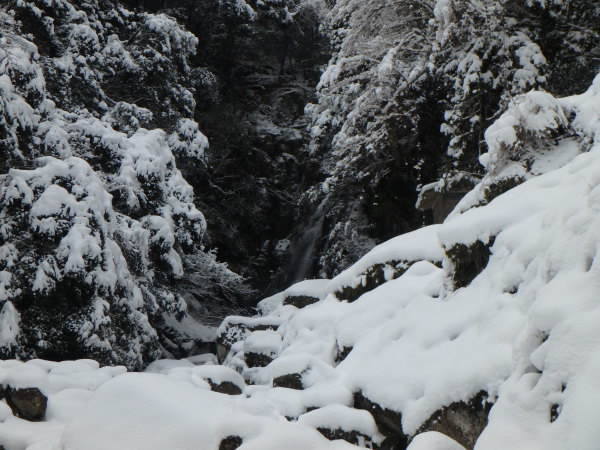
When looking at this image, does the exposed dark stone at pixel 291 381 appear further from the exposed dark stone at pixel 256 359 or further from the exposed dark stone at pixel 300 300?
the exposed dark stone at pixel 300 300

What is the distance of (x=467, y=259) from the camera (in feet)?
12.9

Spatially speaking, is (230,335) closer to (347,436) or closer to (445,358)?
(347,436)

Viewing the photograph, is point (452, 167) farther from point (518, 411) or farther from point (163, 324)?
point (518, 411)

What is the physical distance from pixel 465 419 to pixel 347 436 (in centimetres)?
84

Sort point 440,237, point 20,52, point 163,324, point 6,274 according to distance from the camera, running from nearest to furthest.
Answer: point 440,237 < point 6,274 < point 20,52 < point 163,324

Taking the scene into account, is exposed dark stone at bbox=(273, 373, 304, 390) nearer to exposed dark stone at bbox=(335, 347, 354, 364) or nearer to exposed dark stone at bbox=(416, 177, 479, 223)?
exposed dark stone at bbox=(335, 347, 354, 364)

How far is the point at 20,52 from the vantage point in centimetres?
812

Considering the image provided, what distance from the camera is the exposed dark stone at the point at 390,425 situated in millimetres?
3428

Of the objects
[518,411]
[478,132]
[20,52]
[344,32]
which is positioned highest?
[344,32]

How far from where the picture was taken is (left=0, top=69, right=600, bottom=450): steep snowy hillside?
7.57 feet

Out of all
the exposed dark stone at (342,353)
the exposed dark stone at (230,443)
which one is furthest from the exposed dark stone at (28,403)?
the exposed dark stone at (342,353)

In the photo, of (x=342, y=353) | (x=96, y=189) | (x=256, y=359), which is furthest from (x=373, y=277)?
(x=96, y=189)

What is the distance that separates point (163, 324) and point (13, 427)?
23.3ft

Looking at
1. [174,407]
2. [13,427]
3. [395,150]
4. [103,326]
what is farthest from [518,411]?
[395,150]
